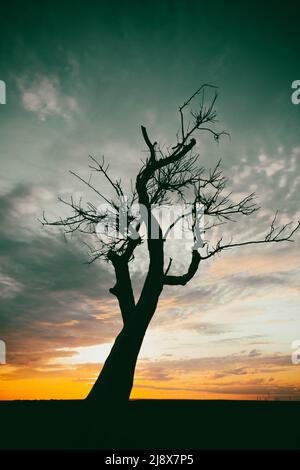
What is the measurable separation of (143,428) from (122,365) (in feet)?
6.90

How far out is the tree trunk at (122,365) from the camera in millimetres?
10561

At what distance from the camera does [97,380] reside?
35.9 ft

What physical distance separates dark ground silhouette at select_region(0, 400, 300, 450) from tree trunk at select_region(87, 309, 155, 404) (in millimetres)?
315

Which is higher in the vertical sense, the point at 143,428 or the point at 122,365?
the point at 122,365

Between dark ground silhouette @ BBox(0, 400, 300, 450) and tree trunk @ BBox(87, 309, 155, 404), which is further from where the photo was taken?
tree trunk @ BBox(87, 309, 155, 404)

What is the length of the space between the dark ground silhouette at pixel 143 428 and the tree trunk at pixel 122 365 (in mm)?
315

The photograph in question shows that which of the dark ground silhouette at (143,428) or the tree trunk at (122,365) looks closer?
the dark ground silhouette at (143,428)

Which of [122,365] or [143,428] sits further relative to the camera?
[122,365]

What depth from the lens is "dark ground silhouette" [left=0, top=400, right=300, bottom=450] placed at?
25.6 ft

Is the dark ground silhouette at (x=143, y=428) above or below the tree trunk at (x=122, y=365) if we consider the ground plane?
below

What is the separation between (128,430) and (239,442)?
94.6 inches

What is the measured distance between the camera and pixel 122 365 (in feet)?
35.8
